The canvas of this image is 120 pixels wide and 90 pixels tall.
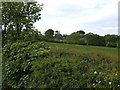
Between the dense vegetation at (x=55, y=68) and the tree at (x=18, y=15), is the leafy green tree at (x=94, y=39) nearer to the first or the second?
the tree at (x=18, y=15)

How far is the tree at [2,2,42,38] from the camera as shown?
13.8m

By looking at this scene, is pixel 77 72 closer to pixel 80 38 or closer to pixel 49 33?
pixel 49 33

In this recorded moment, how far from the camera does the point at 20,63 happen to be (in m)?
8.80

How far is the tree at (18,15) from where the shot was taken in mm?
13758

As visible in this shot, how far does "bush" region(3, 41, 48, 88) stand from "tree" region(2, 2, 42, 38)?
4171mm

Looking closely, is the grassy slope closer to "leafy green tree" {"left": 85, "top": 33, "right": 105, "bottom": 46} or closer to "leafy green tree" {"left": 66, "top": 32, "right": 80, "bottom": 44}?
"leafy green tree" {"left": 85, "top": 33, "right": 105, "bottom": 46}

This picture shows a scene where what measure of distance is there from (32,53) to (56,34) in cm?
927

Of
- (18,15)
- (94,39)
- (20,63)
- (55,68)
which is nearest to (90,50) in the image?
(18,15)

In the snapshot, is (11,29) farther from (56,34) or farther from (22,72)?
(22,72)

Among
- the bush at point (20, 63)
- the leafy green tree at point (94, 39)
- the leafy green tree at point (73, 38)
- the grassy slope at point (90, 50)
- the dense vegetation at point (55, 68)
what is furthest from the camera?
the leafy green tree at point (73, 38)

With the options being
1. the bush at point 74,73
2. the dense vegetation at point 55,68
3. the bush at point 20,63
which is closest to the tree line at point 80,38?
the dense vegetation at point 55,68

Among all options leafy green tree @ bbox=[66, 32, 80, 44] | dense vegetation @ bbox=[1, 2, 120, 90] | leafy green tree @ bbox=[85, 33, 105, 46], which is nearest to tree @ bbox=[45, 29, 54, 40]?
leafy green tree @ bbox=[66, 32, 80, 44]

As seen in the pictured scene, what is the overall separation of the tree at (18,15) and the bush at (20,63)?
4.17 m

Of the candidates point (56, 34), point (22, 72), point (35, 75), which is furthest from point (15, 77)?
point (56, 34)
